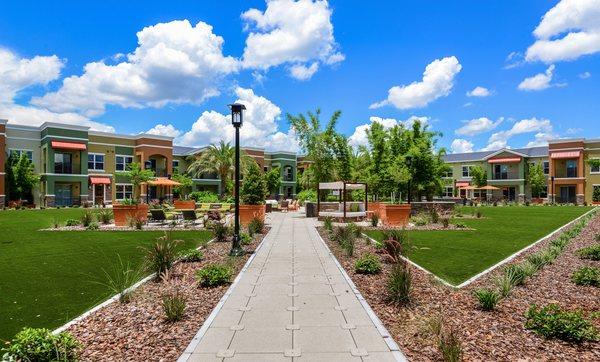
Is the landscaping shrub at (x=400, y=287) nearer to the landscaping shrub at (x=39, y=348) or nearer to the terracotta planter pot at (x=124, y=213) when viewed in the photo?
the landscaping shrub at (x=39, y=348)

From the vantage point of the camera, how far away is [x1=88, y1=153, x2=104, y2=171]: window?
4430 centimetres

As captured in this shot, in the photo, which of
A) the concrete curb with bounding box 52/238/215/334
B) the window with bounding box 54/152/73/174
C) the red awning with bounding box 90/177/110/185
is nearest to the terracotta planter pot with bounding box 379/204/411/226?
the concrete curb with bounding box 52/238/215/334

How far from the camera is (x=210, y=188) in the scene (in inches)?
2167

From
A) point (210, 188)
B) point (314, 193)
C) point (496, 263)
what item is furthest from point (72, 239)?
point (210, 188)

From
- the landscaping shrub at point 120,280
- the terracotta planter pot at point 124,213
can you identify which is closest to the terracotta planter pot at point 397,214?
the terracotta planter pot at point 124,213

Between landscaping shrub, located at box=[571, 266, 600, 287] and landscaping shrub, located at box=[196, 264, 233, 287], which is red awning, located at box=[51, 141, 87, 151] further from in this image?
landscaping shrub, located at box=[571, 266, 600, 287]

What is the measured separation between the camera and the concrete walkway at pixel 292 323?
4.35 meters

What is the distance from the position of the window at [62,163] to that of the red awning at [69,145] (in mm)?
1387

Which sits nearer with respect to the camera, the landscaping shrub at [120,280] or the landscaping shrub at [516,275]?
the landscaping shrub at [120,280]

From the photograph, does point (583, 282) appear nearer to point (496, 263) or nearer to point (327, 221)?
point (496, 263)

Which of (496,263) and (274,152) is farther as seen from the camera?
(274,152)

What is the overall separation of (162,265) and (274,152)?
53719 millimetres

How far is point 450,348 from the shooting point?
13.2ft

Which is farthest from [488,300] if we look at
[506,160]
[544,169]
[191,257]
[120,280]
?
[544,169]
